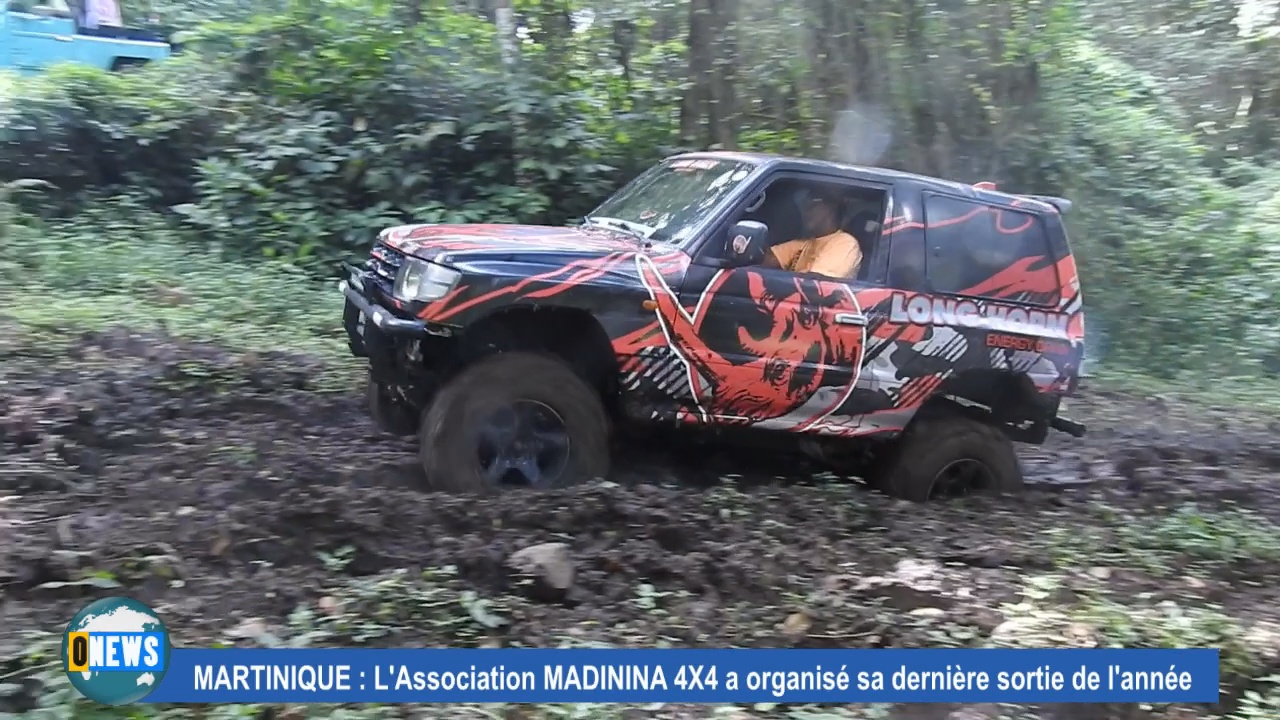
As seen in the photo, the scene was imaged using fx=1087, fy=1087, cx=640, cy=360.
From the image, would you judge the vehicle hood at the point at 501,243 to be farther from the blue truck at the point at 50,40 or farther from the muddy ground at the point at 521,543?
the blue truck at the point at 50,40

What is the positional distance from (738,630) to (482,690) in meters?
1.06

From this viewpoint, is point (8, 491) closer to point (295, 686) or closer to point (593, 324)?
point (295, 686)

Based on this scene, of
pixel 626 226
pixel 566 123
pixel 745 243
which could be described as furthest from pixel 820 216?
pixel 566 123

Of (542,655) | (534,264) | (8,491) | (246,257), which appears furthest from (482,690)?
(246,257)

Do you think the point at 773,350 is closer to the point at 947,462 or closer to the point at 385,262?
the point at 947,462

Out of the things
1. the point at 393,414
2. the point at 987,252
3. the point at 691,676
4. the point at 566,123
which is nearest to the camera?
the point at 691,676

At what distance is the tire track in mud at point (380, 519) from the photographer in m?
3.98

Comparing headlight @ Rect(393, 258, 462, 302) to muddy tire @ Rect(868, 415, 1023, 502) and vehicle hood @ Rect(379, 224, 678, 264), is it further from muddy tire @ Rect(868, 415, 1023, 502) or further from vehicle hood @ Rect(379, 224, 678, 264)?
muddy tire @ Rect(868, 415, 1023, 502)

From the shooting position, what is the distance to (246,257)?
9.77 m

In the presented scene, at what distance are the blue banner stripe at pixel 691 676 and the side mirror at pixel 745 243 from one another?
2.10m

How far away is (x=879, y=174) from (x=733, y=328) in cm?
125

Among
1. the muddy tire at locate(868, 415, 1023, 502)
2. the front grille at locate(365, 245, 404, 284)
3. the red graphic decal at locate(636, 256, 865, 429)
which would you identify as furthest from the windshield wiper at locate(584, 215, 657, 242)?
the muddy tire at locate(868, 415, 1023, 502)

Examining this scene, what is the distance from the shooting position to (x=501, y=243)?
5098 mm

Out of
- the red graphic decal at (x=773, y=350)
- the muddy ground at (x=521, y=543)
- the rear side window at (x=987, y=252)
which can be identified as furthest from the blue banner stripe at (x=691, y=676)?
the rear side window at (x=987, y=252)
